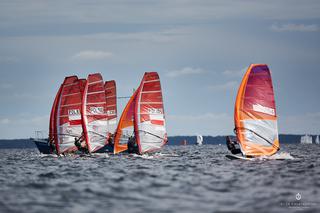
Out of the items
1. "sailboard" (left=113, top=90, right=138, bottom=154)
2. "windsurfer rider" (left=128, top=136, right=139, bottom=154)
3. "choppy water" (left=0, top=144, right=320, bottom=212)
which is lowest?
"choppy water" (left=0, top=144, right=320, bottom=212)

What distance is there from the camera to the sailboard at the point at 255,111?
50.2 meters

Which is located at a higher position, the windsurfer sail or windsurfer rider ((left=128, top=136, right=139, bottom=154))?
the windsurfer sail

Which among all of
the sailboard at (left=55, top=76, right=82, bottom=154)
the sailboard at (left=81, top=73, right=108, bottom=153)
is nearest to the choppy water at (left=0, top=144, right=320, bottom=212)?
the sailboard at (left=81, top=73, right=108, bottom=153)

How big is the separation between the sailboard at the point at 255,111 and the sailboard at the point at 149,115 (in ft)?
38.6

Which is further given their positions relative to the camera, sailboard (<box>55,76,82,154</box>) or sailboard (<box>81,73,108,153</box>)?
sailboard (<box>55,76,82,154</box>)

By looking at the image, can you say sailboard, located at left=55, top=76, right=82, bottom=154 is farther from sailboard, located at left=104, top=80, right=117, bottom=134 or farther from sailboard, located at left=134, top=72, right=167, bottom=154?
sailboard, located at left=134, top=72, right=167, bottom=154

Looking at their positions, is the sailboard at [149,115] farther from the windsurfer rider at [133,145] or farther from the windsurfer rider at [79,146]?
the windsurfer rider at [79,146]

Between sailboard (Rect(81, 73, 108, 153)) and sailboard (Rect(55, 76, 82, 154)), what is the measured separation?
121 centimetres

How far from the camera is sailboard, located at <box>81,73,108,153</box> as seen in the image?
6850 cm

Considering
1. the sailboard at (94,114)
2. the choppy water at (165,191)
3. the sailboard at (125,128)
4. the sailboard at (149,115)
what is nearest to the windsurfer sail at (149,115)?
the sailboard at (149,115)

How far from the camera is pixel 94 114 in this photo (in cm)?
6950

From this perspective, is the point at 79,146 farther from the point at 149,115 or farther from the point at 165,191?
the point at 165,191

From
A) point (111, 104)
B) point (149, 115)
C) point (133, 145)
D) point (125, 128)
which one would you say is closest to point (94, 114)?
point (125, 128)

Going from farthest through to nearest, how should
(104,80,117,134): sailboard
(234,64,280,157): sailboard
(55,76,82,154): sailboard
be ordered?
1. (104,80,117,134): sailboard
2. (55,76,82,154): sailboard
3. (234,64,280,157): sailboard
